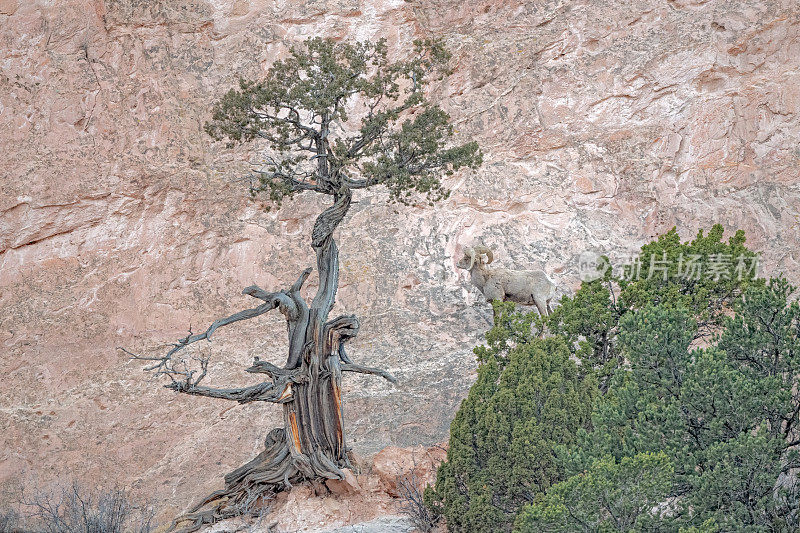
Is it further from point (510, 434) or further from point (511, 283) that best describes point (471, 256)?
point (510, 434)

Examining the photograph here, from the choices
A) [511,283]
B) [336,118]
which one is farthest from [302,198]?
[336,118]

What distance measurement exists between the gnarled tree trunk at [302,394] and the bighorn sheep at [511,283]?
122 inches

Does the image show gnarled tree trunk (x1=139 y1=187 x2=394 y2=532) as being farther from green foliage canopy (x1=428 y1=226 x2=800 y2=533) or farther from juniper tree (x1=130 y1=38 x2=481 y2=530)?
green foliage canopy (x1=428 y1=226 x2=800 y2=533)

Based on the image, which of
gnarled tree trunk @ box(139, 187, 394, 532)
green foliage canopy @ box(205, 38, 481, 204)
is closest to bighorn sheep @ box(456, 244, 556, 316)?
green foliage canopy @ box(205, 38, 481, 204)

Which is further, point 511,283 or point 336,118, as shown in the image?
point 511,283

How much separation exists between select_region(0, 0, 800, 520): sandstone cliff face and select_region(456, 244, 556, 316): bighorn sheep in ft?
6.16

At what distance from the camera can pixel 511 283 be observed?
48.5ft

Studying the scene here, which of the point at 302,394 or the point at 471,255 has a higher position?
the point at 471,255

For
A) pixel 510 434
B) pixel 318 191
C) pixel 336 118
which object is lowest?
pixel 510 434

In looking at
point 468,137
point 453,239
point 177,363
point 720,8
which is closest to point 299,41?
point 468,137

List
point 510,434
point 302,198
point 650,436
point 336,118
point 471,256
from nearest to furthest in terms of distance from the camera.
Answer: point 650,436
point 510,434
point 336,118
point 471,256
point 302,198

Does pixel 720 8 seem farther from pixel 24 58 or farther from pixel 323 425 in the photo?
pixel 24 58

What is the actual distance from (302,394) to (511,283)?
426cm

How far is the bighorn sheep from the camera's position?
14734 mm
